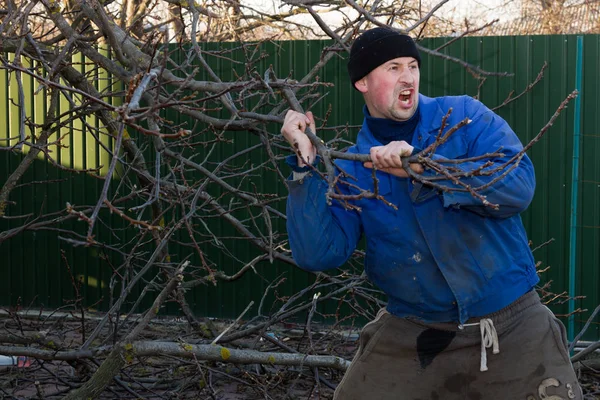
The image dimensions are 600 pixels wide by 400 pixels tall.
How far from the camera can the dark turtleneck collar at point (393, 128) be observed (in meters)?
3.16

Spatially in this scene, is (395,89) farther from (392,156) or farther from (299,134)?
(392,156)

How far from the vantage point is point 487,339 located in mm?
2898

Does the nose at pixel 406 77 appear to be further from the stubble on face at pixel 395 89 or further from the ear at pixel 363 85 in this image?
the ear at pixel 363 85

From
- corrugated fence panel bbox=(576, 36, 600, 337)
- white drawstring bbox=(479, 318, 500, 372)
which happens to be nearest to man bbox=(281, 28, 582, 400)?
white drawstring bbox=(479, 318, 500, 372)

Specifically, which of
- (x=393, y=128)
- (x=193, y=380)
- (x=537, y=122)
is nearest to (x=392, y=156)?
(x=393, y=128)

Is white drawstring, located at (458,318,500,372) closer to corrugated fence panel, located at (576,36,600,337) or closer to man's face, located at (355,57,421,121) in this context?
man's face, located at (355,57,421,121)

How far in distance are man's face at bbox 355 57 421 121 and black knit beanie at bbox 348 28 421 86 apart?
20 millimetres

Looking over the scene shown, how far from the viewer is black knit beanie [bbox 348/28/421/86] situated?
317cm

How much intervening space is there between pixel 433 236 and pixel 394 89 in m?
0.60

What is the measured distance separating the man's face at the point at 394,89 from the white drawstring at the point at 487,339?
840 mm

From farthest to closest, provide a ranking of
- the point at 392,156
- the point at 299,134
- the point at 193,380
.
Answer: the point at 193,380
the point at 299,134
the point at 392,156

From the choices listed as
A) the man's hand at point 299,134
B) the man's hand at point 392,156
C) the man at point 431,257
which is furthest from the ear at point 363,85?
the man's hand at point 392,156

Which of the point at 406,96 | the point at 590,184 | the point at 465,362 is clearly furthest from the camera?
the point at 590,184

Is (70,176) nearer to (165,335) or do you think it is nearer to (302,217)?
(165,335)
